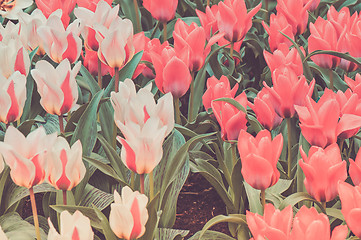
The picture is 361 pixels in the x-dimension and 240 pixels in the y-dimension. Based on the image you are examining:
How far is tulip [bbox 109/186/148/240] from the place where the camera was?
38.6 inches

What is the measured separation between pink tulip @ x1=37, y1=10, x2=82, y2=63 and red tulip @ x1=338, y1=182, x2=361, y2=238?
0.90 meters

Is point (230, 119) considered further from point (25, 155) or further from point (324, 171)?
point (25, 155)

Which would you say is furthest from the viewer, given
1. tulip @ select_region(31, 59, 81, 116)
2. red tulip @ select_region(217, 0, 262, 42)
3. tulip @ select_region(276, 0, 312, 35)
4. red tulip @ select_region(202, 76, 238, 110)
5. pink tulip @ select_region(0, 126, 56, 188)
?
tulip @ select_region(276, 0, 312, 35)

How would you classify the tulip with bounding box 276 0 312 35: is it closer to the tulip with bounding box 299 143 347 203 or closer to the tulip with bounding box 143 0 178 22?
the tulip with bounding box 143 0 178 22

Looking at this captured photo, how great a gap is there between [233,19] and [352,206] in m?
0.96

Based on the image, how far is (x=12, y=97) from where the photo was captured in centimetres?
131

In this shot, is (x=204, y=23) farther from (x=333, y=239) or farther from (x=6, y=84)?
(x=333, y=239)

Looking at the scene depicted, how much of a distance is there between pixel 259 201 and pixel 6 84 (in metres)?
0.65

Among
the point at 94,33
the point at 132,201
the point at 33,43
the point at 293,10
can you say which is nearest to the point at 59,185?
the point at 132,201

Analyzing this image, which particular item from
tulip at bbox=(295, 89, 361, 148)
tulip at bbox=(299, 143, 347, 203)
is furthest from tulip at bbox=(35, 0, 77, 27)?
tulip at bbox=(299, 143, 347, 203)

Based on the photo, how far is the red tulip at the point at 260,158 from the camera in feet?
3.70

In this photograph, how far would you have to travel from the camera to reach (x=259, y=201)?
1.33m

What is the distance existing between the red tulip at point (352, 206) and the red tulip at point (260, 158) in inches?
6.7

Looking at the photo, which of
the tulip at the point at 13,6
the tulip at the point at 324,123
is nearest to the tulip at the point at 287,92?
the tulip at the point at 324,123
